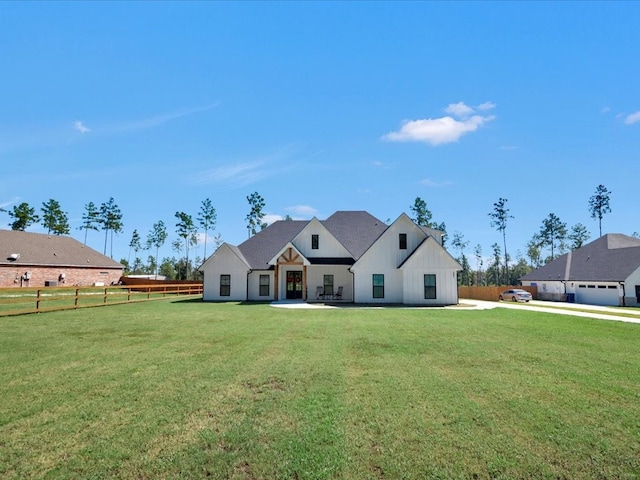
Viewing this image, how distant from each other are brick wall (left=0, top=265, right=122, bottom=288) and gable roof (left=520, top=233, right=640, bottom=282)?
5406 centimetres

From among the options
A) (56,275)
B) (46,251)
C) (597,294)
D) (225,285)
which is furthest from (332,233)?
(46,251)

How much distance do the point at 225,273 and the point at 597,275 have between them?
34.3 m

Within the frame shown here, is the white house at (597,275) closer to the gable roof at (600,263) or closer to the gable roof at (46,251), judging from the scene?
A: the gable roof at (600,263)

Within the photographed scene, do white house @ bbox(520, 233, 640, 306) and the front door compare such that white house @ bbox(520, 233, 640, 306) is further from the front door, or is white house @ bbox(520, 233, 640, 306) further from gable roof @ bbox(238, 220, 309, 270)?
gable roof @ bbox(238, 220, 309, 270)

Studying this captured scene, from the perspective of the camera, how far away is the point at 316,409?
5.04 m

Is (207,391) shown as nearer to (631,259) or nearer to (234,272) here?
(234,272)

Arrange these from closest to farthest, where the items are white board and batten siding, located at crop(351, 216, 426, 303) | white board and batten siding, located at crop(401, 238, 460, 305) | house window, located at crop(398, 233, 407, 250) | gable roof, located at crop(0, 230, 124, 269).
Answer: white board and batten siding, located at crop(401, 238, 460, 305), white board and batten siding, located at crop(351, 216, 426, 303), house window, located at crop(398, 233, 407, 250), gable roof, located at crop(0, 230, 124, 269)

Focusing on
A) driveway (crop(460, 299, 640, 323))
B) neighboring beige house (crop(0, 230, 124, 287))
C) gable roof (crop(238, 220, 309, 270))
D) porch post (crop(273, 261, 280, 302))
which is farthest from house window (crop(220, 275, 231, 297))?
neighboring beige house (crop(0, 230, 124, 287))

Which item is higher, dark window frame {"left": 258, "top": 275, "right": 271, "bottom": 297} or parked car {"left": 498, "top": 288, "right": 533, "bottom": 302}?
dark window frame {"left": 258, "top": 275, "right": 271, "bottom": 297}

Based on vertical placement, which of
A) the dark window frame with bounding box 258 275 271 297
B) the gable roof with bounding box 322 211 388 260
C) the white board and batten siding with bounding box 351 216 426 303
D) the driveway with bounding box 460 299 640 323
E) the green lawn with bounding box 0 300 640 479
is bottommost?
the driveway with bounding box 460 299 640 323

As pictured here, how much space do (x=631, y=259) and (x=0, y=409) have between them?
142 ft

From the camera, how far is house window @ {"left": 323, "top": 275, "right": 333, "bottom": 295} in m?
27.9

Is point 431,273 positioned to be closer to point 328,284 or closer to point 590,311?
point 328,284

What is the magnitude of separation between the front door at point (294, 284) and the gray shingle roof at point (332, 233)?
1999mm
